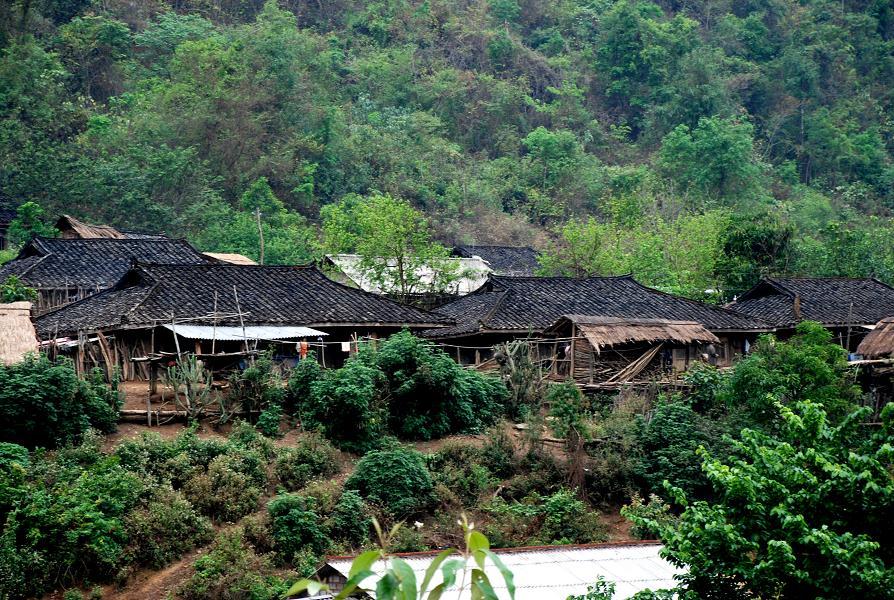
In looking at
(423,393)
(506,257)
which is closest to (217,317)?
(423,393)

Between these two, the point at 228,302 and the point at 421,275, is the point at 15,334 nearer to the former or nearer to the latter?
Result: the point at 228,302

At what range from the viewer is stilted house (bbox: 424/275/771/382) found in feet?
84.3

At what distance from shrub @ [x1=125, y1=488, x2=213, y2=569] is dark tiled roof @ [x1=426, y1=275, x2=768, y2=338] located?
10547mm

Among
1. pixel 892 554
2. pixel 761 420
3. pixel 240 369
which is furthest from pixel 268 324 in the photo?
pixel 892 554

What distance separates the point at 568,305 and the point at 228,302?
8991 millimetres

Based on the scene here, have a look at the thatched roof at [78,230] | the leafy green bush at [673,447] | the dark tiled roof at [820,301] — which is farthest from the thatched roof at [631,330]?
the thatched roof at [78,230]

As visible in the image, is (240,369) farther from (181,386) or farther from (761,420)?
(761,420)

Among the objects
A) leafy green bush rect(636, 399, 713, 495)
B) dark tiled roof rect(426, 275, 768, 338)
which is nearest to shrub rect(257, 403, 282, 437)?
dark tiled roof rect(426, 275, 768, 338)

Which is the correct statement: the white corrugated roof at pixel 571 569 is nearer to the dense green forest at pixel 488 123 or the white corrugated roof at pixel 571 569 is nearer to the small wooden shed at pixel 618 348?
the small wooden shed at pixel 618 348

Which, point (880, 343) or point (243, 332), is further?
point (880, 343)

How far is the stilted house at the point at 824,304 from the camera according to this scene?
31.1 m

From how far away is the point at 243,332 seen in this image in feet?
75.9

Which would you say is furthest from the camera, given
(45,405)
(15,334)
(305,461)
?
(15,334)

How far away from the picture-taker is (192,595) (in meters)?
16.1
